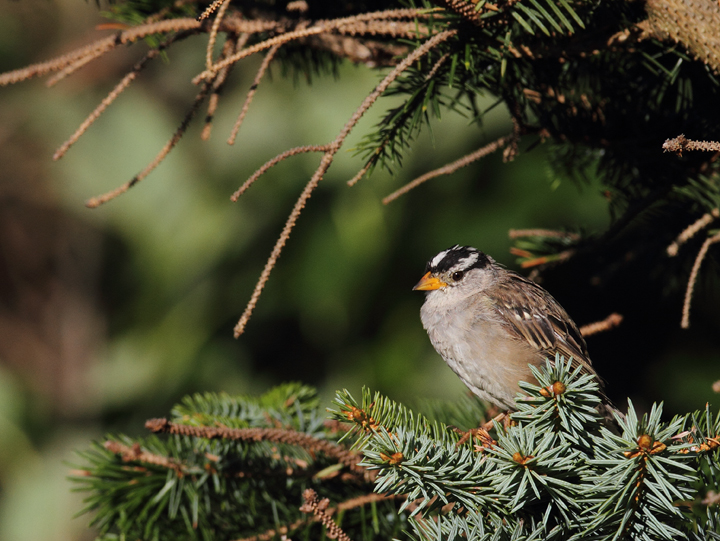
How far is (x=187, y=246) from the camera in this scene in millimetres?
3811

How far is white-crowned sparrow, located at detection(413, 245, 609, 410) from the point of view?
72.2 inches

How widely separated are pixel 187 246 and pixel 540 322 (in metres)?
2.56

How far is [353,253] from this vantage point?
3.55m

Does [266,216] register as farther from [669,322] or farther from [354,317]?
[669,322]

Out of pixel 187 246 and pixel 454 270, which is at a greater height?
pixel 454 270

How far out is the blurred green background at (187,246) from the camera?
3.43 meters

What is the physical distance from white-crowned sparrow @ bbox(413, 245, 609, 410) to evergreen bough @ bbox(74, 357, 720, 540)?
7.1 inches

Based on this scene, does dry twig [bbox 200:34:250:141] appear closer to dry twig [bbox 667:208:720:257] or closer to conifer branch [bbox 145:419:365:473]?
conifer branch [bbox 145:419:365:473]

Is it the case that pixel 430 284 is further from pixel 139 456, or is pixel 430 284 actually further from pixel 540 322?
pixel 139 456

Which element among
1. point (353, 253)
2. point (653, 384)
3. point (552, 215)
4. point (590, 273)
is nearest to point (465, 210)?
point (552, 215)

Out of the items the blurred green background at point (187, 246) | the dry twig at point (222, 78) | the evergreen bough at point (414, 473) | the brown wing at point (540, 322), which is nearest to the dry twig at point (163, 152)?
the dry twig at point (222, 78)

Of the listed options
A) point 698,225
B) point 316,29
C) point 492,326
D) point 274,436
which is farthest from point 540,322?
point 316,29

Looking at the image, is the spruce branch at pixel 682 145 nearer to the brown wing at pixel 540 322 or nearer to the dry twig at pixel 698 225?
the dry twig at pixel 698 225

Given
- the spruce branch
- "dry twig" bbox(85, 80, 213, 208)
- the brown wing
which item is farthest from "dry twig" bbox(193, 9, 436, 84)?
the brown wing
